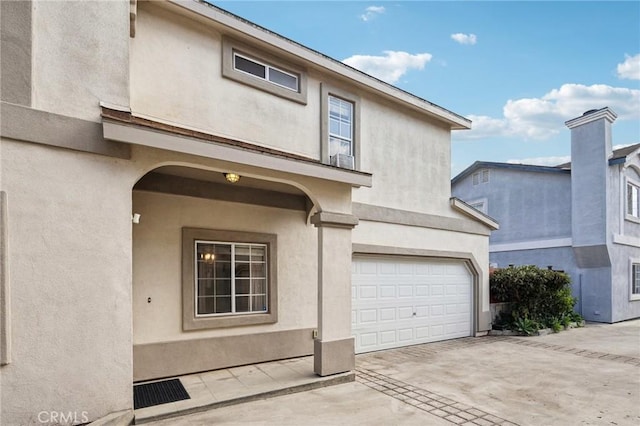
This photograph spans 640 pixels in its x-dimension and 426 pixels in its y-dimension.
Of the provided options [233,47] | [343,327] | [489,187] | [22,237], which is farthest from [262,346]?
[489,187]

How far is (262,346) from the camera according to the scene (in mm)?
7188

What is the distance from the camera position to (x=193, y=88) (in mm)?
6559

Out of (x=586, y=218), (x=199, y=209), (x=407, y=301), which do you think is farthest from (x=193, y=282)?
(x=586, y=218)

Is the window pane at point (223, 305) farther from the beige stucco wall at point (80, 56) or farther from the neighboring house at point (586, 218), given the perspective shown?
the neighboring house at point (586, 218)

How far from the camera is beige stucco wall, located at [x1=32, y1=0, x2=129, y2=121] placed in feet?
13.9

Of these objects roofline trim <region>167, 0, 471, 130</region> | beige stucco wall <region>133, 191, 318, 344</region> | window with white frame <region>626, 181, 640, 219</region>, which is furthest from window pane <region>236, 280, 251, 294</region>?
window with white frame <region>626, 181, 640, 219</region>

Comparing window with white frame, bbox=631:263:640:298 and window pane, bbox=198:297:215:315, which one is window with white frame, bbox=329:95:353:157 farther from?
window with white frame, bbox=631:263:640:298

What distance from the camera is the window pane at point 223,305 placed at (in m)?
6.91

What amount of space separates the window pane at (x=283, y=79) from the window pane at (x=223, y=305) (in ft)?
14.9

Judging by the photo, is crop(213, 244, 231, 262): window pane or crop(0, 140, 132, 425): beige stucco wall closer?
crop(0, 140, 132, 425): beige stucco wall

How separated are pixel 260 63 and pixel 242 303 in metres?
4.88

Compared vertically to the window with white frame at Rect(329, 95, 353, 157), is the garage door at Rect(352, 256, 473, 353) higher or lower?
lower

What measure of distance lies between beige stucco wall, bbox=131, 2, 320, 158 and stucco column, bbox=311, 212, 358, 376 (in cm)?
226

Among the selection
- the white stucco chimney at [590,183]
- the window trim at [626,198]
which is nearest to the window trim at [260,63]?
the white stucco chimney at [590,183]
